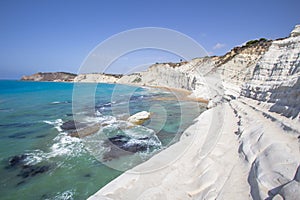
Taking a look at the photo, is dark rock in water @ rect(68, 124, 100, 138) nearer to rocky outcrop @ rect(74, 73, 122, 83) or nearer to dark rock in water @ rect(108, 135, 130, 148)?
dark rock in water @ rect(108, 135, 130, 148)

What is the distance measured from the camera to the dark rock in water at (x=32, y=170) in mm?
8441

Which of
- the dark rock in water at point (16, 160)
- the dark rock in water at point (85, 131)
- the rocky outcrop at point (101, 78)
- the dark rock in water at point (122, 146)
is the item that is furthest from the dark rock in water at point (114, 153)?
the rocky outcrop at point (101, 78)

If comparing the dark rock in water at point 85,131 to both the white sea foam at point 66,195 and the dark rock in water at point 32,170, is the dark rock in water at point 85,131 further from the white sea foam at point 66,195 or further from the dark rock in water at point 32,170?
the white sea foam at point 66,195

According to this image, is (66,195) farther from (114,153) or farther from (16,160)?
(16,160)

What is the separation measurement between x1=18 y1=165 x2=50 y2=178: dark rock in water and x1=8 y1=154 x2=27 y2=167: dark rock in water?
0.88m

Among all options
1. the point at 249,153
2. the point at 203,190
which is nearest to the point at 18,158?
the point at 203,190

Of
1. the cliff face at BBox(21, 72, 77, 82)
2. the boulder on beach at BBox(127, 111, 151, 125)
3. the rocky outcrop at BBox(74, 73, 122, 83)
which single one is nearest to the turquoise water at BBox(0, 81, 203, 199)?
the boulder on beach at BBox(127, 111, 151, 125)

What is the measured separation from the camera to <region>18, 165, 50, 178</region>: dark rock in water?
8.44m

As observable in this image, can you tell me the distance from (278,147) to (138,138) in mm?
9382

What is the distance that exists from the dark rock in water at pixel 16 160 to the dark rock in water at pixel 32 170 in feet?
2.89

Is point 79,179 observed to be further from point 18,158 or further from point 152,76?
point 152,76

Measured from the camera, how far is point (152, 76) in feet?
276

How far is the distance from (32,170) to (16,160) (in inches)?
73.4

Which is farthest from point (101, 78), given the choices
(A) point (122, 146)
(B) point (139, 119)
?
(A) point (122, 146)
